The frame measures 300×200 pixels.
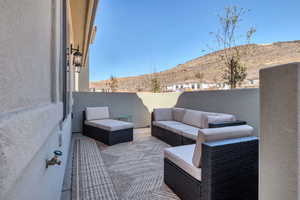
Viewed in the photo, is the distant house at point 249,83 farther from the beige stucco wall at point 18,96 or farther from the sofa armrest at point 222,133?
the beige stucco wall at point 18,96

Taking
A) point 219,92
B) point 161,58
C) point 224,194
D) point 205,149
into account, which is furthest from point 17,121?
point 161,58

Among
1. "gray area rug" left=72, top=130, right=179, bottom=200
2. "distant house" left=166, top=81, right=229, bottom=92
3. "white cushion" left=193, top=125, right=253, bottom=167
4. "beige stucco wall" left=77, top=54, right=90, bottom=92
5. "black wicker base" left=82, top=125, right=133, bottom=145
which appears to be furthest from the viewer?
"beige stucco wall" left=77, top=54, right=90, bottom=92

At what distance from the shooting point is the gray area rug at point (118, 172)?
6.43 ft

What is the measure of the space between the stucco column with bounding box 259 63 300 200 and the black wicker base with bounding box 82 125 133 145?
349 centimetres

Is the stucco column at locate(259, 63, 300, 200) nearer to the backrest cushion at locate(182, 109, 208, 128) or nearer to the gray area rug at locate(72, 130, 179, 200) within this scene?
the gray area rug at locate(72, 130, 179, 200)

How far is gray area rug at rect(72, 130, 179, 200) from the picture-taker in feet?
6.43

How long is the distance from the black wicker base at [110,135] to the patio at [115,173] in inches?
6.6

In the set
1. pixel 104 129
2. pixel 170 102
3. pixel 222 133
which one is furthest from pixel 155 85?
pixel 222 133

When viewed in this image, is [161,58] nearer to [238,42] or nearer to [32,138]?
[238,42]

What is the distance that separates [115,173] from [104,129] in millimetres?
1754

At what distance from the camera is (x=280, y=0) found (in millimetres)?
5066

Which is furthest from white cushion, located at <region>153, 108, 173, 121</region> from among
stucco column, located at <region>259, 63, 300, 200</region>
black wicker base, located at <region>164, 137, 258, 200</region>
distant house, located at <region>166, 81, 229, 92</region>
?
stucco column, located at <region>259, 63, 300, 200</region>

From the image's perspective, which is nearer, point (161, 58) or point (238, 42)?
point (238, 42)

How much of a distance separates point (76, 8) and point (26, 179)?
3.83 meters
